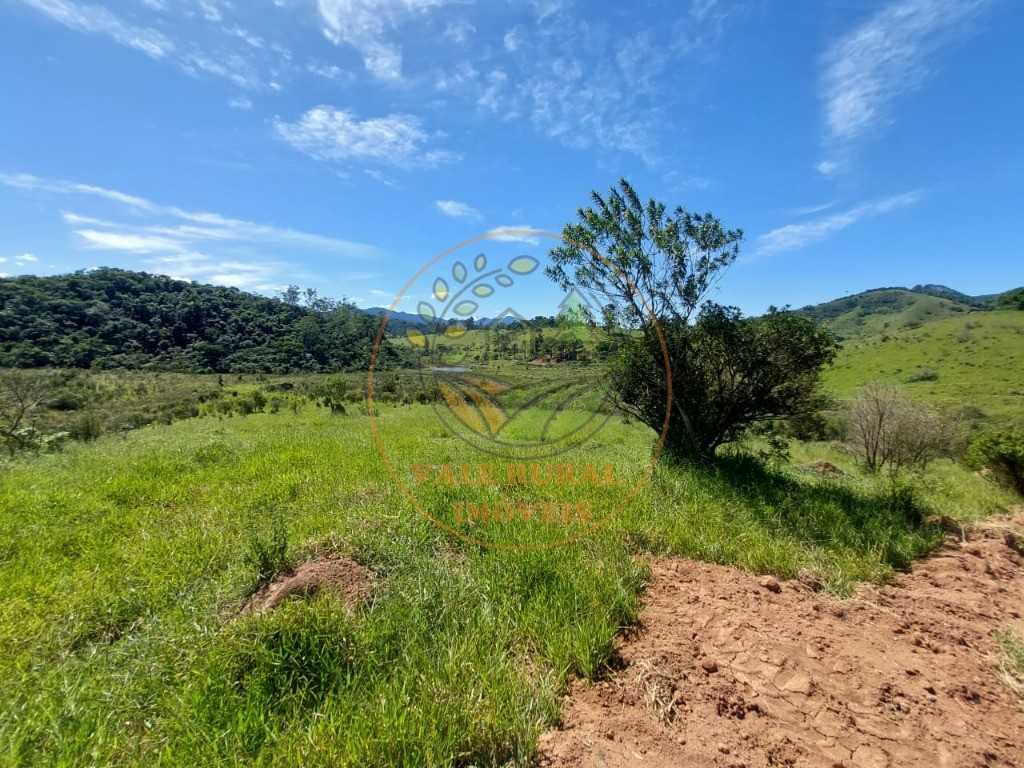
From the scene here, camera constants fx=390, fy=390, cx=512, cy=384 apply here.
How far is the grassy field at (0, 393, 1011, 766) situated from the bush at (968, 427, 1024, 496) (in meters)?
5.85

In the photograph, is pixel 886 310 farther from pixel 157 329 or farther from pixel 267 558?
pixel 157 329

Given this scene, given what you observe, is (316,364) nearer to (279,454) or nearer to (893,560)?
(279,454)

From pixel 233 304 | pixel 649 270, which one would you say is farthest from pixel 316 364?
pixel 649 270

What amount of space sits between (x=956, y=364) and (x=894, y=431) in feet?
214

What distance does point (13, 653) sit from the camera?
2.50m

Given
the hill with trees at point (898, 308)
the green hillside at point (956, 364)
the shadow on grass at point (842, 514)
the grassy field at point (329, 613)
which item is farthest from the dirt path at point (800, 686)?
the hill with trees at point (898, 308)

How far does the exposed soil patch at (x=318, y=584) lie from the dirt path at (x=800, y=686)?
1676 millimetres

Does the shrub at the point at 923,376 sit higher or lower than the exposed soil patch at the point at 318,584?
higher

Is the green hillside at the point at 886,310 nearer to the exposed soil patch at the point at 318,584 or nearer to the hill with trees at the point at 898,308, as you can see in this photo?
the hill with trees at the point at 898,308

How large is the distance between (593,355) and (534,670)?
6.32 metres

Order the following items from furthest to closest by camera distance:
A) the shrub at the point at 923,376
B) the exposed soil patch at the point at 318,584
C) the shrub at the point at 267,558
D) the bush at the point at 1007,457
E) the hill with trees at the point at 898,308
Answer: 1. the hill with trees at the point at 898,308
2. the shrub at the point at 923,376
3. the bush at the point at 1007,457
4. the shrub at the point at 267,558
5. the exposed soil patch at the point at 318,584

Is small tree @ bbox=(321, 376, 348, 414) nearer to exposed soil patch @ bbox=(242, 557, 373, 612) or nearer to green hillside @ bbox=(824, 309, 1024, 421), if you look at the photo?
exposed soil patch @ bbox=(242, 557, 373, 612)

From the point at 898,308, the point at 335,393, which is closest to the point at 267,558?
the point at 335,393

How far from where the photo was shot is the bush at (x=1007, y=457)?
334 inches
